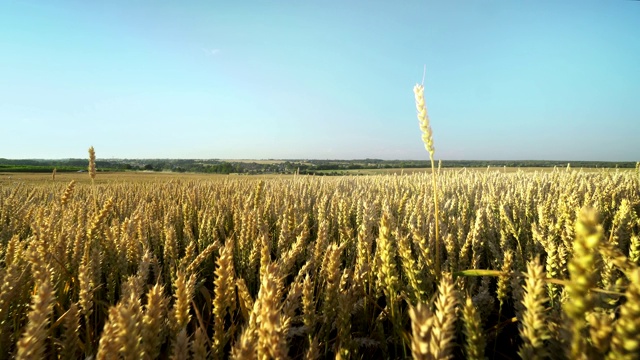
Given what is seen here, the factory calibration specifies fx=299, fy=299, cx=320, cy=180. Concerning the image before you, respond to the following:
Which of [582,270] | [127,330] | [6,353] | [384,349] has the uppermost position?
[582,270]

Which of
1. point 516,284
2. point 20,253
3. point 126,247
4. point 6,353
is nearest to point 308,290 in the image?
point 516,284

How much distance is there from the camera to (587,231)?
1.77ft

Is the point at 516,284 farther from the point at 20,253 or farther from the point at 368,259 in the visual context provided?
the point at 20,253

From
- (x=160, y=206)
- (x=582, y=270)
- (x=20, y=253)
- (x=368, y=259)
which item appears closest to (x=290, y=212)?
(x=368, y=259)

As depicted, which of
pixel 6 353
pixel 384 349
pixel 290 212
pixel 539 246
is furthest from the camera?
pixel 290 212

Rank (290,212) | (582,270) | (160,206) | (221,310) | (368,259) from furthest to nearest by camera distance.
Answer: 1. (160,206)
2. (290,212)
3. (368,259)
4. (221,310)
5. (582,270)

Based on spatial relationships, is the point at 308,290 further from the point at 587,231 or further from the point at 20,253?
the point at 20,253

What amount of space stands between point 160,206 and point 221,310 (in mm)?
3834

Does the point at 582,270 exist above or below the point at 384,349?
above

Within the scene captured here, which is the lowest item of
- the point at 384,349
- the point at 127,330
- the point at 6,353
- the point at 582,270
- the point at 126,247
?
the point at 384,349

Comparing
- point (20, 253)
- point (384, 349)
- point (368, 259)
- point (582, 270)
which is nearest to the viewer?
point (582, 270)

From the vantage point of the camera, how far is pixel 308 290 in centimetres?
Result: 117

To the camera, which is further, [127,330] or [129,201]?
[129,201]

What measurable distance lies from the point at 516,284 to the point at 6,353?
203cm
